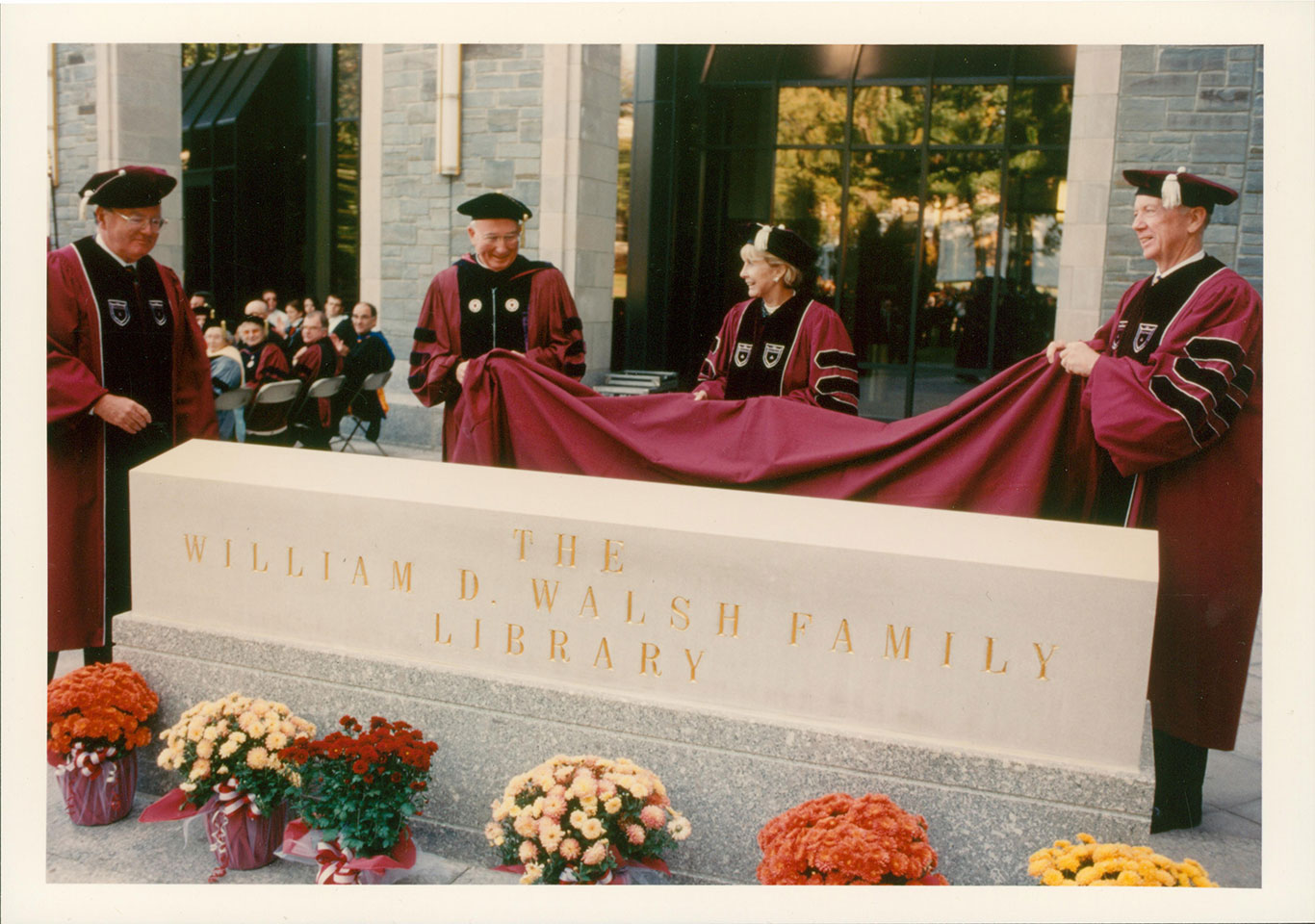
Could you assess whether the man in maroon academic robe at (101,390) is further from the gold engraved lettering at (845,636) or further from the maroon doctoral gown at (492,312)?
the gold engraved lettering at (845,636)

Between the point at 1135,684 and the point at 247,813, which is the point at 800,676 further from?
the point at 247,813

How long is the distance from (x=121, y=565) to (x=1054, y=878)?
3.84 meters

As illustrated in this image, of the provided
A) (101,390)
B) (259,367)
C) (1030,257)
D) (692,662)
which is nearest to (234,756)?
(692,662)

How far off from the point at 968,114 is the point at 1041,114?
0.68 m

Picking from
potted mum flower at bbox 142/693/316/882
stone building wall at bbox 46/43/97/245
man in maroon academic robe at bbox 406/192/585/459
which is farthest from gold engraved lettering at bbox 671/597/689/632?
stone building wall at bbox 46/43/97/245

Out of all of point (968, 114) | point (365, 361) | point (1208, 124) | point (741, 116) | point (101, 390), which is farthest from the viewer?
point (741, 116)

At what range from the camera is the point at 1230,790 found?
4.18 metres

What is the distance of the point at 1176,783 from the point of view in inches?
150

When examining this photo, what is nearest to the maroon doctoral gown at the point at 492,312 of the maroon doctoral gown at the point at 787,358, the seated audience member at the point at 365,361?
the maroon doctoral gown at the point at 787,358

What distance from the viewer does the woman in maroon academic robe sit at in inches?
197

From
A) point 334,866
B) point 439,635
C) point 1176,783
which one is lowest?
point 334,866

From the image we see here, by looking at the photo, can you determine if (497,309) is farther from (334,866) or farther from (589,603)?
(334,866)

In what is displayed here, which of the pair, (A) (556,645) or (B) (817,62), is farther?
(B) (817,62)

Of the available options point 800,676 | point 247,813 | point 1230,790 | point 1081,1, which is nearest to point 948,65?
point 1081,1
